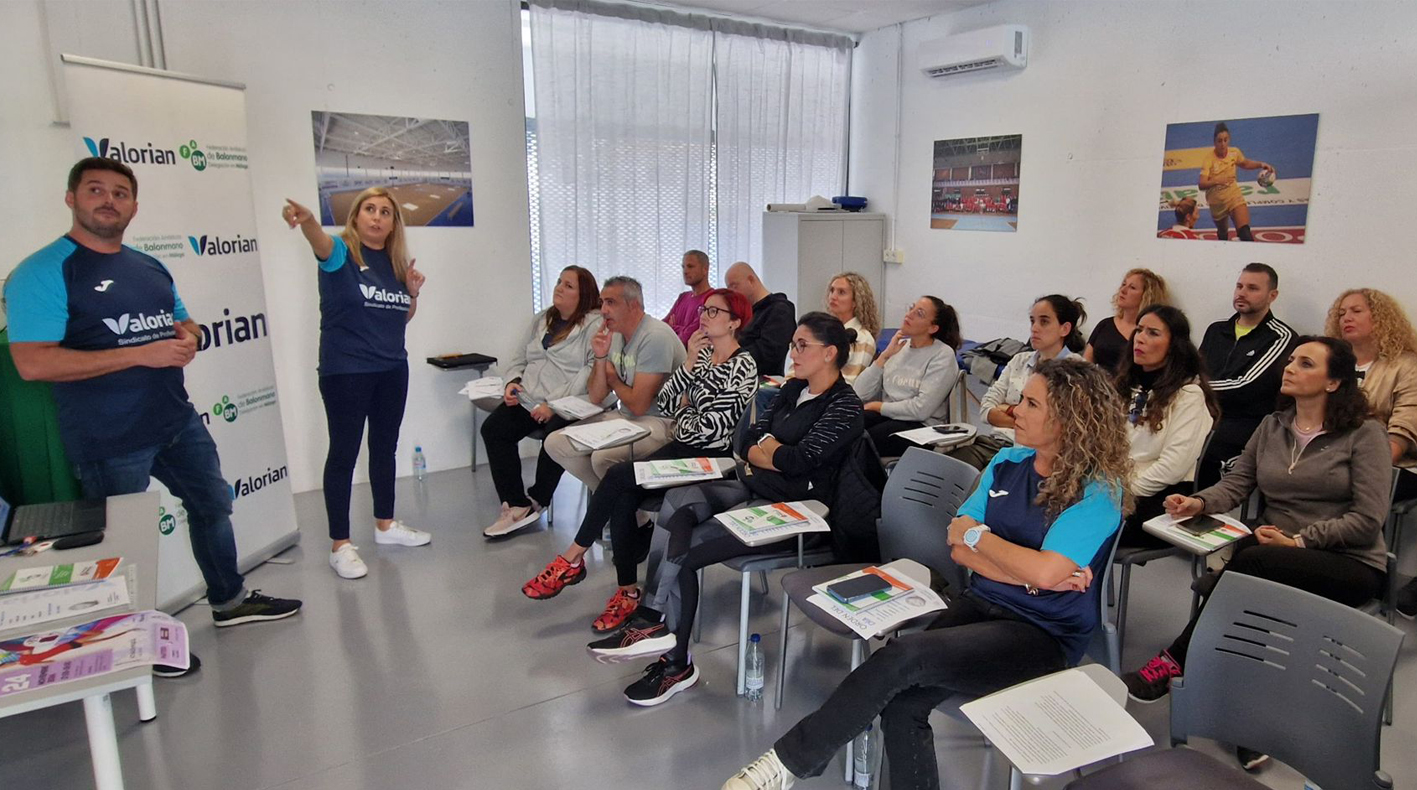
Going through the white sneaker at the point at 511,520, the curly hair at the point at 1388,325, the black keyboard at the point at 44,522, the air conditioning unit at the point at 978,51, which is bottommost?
the white sneaker at the point at 511,520

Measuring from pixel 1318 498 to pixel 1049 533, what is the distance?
1316 mm

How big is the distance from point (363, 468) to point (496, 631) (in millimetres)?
2303

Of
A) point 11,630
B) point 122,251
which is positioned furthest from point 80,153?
point 11,630

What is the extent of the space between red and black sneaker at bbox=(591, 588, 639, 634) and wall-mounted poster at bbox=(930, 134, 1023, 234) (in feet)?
12.9

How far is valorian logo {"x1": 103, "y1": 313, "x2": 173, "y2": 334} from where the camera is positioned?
280 centimetres

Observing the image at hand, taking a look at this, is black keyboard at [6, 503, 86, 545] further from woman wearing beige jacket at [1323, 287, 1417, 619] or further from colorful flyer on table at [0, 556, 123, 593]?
woman wearing beige jacket at [1323, 287, 1417, 619]

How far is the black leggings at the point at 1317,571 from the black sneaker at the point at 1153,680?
0.04 meters

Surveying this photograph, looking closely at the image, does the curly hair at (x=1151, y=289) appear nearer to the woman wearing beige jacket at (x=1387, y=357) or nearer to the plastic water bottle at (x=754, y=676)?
the woman wearing beige jacket at (x=1387, y=357)

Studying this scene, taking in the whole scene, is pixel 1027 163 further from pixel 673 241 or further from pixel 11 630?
pixel 11 630

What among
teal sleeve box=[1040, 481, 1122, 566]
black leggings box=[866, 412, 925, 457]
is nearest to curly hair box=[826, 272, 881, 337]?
black leggings box=[866, 412, 925, 457]

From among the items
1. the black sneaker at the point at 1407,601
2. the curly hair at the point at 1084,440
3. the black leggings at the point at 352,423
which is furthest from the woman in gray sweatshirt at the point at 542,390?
the black sneaker at the point at 1407,601

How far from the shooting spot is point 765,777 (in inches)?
84.6

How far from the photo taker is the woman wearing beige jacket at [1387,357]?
363cm

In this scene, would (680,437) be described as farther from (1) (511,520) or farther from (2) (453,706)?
(2) (453,706)
